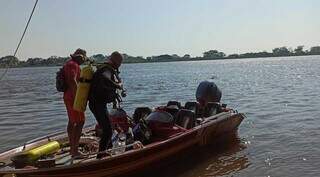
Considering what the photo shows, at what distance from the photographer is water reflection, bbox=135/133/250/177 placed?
33.8 ft

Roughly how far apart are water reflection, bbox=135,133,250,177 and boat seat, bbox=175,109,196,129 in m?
0.59

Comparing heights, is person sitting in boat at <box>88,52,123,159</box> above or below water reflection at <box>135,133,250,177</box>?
above

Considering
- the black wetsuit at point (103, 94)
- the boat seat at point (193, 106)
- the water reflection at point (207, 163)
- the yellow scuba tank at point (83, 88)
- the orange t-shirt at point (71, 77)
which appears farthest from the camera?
the boat seat at point (193, 106)

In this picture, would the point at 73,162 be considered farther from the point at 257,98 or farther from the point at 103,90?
the point at 257,98

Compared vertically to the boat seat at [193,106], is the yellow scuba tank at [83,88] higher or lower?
higher

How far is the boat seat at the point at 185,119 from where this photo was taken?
11195 millimetres

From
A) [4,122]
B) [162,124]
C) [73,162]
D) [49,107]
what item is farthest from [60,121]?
[73,162]

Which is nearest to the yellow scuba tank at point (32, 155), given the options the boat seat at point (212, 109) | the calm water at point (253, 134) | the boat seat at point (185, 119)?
the calm water at point (253, 134)

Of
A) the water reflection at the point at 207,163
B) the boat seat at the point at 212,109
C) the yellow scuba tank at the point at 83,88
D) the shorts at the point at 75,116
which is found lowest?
the water reflection at the point at 207,163

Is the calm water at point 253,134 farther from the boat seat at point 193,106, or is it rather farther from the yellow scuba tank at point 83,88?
the yellow scuba tank at point 83,88

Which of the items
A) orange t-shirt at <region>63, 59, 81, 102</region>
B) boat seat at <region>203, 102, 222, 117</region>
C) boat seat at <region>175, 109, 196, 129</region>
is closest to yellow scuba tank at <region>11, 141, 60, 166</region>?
orange t-shirt at <region>63, 59, 81, 102</region>

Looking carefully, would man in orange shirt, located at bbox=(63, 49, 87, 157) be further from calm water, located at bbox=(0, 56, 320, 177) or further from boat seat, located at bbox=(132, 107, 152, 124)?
boat seat, located at bbox=(132, 107, 152, 124)

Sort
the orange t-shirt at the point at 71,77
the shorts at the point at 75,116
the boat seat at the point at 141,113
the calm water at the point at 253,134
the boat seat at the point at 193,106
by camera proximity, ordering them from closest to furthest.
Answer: the shorts at the point at 75,116
the orange t-shirt at the point at 71,77
the calm water at the point at 253,134
the boat seat at the point at 141,113
the boat seat at the point at 193,106

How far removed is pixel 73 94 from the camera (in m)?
9.23
